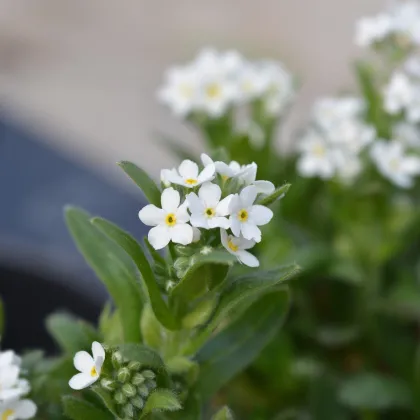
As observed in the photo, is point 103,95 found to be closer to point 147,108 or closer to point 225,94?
point 147,108

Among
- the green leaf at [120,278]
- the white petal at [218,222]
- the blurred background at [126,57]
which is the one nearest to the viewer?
the white petal at [218,222]

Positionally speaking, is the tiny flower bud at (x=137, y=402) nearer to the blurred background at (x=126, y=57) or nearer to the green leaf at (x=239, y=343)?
the green leaf at (x=239, y=343)

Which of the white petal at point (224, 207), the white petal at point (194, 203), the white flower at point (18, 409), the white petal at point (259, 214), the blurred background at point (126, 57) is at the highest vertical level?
the blurred background at point (126, 57)

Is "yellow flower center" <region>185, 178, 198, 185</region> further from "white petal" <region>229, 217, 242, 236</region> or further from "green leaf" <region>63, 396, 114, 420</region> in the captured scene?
"green leaf" <region>63, 396, 114, 420</region>

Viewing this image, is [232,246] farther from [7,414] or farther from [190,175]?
[7,414]

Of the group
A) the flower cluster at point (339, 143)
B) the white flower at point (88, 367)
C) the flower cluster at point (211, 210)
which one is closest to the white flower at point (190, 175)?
the flower cluster at point (211, 210)

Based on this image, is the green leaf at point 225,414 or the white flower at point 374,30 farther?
the white flower at point 374,30

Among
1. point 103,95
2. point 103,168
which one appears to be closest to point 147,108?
point 103,95

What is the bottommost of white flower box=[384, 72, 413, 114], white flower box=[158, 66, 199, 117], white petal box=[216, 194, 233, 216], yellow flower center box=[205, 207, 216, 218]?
yellow flower center box=[205, 207, 216, 218]

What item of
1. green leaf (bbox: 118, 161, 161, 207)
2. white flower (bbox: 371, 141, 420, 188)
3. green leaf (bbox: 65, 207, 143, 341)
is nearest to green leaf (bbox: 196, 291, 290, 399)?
green leaf (bbox: 65, 207, 143, 341)
